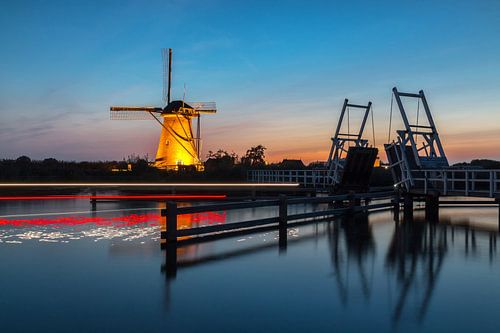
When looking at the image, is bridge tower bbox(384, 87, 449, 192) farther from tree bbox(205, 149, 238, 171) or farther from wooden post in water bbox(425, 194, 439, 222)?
tree bbox(205, 149, 238, 171)

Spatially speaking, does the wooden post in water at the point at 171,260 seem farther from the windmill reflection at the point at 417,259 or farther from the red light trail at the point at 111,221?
the red light trail at the point at 111,221

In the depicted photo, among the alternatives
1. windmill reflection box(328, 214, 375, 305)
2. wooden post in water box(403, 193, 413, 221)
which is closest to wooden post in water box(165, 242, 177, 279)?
windmill reflection box(328, 214, 375, 305)

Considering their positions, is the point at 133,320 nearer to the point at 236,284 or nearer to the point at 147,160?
the point at 236,284

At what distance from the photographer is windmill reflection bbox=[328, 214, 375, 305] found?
8.45 m

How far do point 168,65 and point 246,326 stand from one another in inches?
2502

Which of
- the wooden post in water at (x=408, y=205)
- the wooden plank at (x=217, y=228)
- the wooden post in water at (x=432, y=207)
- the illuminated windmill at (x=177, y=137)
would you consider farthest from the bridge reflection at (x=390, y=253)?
the illuminated windmill at (x=177, y=137)

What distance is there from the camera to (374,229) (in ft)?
53.9

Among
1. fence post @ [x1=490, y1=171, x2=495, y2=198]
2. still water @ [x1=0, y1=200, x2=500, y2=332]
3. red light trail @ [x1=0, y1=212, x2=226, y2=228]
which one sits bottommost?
still water @ [x1=0, y1=200, x2=500, y2=332]

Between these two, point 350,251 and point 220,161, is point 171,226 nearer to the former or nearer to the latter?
point 350,251

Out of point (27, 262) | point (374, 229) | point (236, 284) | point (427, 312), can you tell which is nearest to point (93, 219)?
point (27, 262)

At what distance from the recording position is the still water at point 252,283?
20.8 ft

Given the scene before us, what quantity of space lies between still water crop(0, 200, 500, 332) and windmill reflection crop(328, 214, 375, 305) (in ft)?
0.12

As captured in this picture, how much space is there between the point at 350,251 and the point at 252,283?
13.5 ft

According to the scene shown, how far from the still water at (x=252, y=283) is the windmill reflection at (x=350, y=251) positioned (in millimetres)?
36
